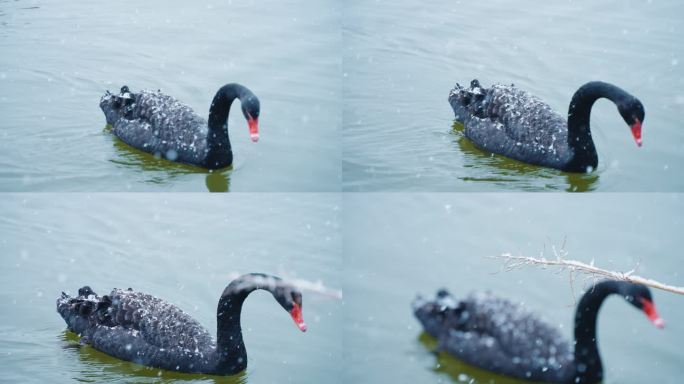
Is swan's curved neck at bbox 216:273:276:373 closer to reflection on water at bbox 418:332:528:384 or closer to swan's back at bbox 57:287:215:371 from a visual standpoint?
swan's back at bbox 57:287:215:371

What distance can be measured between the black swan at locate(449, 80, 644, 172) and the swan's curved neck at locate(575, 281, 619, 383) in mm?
707

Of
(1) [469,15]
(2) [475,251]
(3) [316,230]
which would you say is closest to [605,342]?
(2) [475,251]

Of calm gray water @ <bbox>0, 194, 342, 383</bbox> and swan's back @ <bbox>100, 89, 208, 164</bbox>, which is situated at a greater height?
swan's back @ <bbox>100, 89, 208, 164</bbox>

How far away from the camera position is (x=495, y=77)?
7121 millimetres

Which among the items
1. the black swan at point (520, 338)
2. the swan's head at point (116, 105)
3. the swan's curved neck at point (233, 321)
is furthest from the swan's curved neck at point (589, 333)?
the swan's head at point (116, 105)

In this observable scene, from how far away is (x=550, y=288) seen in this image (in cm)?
648

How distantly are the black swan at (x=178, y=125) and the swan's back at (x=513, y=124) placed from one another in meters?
1.28

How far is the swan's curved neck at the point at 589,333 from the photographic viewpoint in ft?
18.4

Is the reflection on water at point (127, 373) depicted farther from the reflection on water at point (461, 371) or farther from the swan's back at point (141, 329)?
the reflection on water at point (461, 371)

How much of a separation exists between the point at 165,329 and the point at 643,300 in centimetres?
242

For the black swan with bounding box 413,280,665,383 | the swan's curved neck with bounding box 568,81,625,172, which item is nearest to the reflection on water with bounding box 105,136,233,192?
the black swan with bounding box 413,280,665,383

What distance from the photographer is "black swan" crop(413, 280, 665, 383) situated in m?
5.64

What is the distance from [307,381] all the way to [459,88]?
6.49ft

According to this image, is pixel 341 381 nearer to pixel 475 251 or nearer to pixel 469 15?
pixel 475 251
